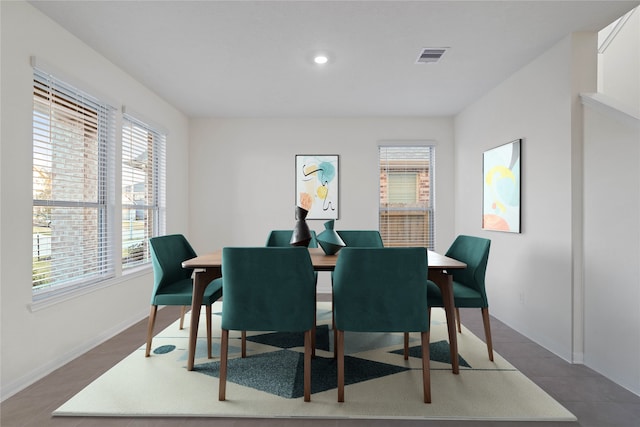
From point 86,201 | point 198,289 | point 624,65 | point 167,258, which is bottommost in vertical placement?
point 198,289

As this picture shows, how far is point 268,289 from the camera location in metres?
1.89

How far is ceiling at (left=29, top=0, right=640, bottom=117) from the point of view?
2.23 m

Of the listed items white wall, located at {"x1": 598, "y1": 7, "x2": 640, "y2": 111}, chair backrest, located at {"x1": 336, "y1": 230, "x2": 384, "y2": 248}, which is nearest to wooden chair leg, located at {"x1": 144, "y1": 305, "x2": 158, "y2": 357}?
chair backrest, located at {"x1": 336, "y1": 230, "x2": 384, "y2": 248}

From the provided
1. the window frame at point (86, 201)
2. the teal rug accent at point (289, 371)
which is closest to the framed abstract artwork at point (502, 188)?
the teal rug accent at point (289, 371)

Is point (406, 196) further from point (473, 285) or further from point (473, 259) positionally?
point (473, 285)

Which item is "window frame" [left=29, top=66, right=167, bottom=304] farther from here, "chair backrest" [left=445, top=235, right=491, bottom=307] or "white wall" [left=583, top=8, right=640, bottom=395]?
"white wall" [left=583, top=8, right=640, bottom=395]

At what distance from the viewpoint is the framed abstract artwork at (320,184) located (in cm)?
477

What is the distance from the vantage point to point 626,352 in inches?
84.7

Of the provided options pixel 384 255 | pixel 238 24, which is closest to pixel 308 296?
pixel 384 255

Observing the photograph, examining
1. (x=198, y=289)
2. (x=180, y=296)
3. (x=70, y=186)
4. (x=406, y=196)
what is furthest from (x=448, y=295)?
(x=70, y=186)

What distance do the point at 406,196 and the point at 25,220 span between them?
13.6 ft

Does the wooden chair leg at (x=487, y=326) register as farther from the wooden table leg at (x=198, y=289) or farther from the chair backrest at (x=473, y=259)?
the wooden table leg at (x=198, y=289)

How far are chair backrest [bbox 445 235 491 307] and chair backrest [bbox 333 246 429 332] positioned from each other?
2.68ft

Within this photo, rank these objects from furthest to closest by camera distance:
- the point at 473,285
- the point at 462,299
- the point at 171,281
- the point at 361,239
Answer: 1. the point at 361,239
2. the point at 171,281
3. the point at 473,285
4. the point at 462,299
